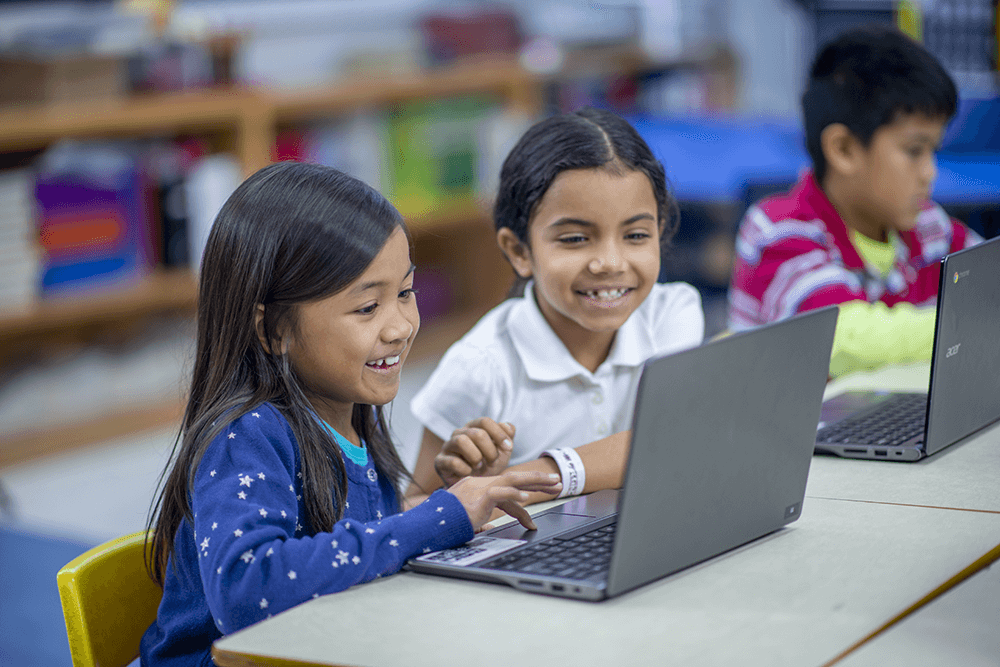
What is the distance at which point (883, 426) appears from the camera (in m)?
1.36

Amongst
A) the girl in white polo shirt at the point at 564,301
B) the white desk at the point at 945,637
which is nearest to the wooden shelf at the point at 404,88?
the girl in white polo shirt at the point at 564,301

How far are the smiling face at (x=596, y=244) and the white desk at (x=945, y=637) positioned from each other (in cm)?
70

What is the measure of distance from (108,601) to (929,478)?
33.1 inches

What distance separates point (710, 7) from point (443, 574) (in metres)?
4.89

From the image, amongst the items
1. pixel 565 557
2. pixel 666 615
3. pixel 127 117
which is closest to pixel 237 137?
pixel 127 117

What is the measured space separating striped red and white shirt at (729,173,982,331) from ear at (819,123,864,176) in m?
0.06

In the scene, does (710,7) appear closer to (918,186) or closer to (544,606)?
(918,186)

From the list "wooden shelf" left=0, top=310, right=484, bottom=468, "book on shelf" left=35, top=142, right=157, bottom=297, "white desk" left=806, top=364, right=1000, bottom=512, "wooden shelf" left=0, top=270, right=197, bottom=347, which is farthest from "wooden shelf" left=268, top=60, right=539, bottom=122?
"white desk" left=806, top=364, right=1000, bottom=512

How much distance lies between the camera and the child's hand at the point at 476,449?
4.05ft

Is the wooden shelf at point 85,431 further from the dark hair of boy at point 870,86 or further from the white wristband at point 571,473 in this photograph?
the white wristband at point 571,473

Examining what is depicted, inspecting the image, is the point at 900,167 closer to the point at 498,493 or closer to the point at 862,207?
the point at 862,207

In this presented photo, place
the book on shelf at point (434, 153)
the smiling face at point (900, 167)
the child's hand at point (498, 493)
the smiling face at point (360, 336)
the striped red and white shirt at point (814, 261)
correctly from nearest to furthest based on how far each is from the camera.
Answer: the child's hand at point (498, 493), the smiling face at point (360, 336), the striped red and white shirt at point (814, 261), the smiling face at point (900, 167), the book on shelf at point (434, 153)

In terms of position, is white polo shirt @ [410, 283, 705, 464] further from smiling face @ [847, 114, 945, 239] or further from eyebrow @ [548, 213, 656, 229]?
smiling face @ [847, 114, 945, 239]

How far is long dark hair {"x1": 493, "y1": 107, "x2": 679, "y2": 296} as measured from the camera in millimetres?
1465
